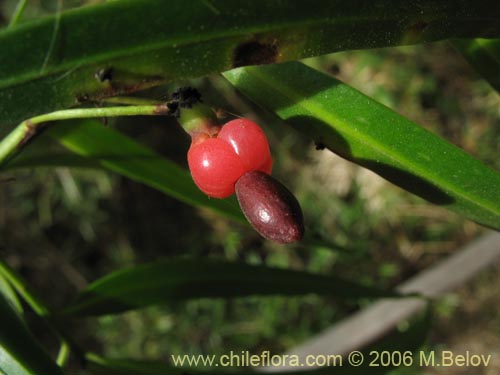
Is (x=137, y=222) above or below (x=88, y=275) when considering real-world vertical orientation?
above

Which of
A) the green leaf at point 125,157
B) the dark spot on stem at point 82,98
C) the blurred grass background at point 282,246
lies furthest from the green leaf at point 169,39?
the blurred grass background at point 282,246

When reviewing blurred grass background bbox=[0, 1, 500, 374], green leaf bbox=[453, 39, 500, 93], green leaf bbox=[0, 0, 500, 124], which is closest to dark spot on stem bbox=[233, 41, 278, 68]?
green leaf bbox=[0, 0, 500, 124]

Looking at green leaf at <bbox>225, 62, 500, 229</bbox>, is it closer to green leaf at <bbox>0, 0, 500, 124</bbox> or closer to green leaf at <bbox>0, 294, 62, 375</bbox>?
green leaf at <bbox>0, 0, 500, 124</bbox>

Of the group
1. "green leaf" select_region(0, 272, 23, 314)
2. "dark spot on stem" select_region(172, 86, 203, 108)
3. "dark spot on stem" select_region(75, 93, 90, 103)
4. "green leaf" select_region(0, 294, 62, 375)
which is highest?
"dark spot on stem" select_region(172, 86, 203, 108)

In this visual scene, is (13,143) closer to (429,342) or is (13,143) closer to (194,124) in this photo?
(194,124)

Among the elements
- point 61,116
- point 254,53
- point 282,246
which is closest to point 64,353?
point 61,116

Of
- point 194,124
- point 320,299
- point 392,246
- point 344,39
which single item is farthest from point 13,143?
point 392,246
